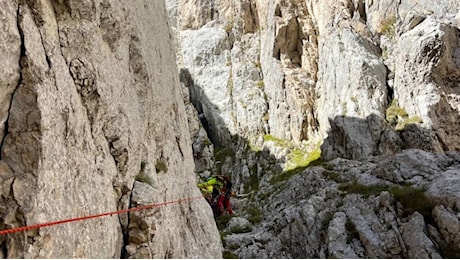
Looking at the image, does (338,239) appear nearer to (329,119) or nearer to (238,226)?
(238,226)

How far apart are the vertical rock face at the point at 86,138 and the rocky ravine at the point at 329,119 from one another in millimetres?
7575

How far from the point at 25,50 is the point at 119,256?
16.7 feet

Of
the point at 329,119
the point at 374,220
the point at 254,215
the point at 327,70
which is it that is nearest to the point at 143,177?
the point at 374,220

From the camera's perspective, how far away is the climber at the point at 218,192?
24781mm

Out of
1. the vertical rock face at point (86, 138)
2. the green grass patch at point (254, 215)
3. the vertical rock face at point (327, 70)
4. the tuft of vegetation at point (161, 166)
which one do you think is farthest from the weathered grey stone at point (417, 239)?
the vertical rock face at point (327, 70)

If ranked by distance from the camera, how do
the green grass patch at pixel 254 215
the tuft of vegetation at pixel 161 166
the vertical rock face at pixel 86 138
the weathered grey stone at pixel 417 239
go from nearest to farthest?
1. the vertical rock face at pixel 86 138
2. the tuft of vegetation at pixel 161 166
3. the weathered grey stone at pixel 417 239
4. the green grass patch at pixel 254 215

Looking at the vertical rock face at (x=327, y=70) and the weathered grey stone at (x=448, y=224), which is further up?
the vertical rock face at (x=327, y=70)

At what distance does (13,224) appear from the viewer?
225 inches

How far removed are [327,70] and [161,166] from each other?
1506 inches

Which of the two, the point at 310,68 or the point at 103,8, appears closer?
the point at 103,8

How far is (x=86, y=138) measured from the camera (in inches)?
327

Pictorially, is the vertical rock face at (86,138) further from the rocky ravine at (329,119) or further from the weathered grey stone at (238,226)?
the rocky ravine at (329,119)

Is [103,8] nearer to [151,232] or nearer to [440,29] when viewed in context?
[151,232]

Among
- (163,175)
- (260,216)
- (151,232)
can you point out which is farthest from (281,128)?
(151,232)
